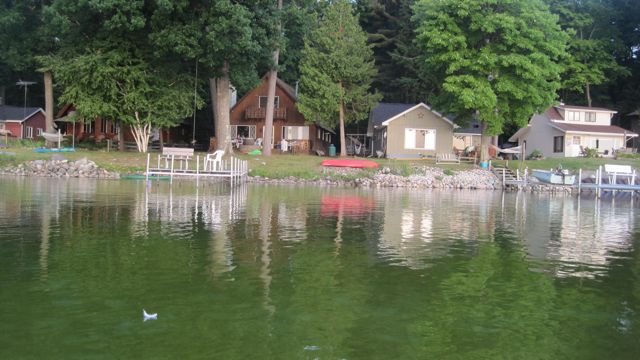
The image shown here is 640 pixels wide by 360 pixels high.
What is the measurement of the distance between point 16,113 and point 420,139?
4336cm

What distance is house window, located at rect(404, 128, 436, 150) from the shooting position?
5347 centimetres

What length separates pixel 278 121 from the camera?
58.4 m

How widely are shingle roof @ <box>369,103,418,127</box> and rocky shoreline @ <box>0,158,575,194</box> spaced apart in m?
13.4

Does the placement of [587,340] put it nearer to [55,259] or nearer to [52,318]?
[52,318]

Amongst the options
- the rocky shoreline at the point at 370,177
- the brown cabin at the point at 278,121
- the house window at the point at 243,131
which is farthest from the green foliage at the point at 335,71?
the rocky shoreline at the point at 370,177

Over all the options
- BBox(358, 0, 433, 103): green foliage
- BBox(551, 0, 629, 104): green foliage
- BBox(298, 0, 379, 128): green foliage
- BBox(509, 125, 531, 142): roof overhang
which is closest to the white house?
BBox(509, 125, 531, 142): roof overhang

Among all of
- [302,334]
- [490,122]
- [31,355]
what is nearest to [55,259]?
[31,355]

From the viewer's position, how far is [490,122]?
152 feet

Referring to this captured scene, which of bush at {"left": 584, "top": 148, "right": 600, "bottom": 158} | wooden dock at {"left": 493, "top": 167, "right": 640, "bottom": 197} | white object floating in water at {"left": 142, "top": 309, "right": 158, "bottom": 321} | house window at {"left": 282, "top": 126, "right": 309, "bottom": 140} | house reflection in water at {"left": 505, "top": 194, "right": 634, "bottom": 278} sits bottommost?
white object floating in water at {"left": 142, "top": 309, "right": 158, "bottom": 321}

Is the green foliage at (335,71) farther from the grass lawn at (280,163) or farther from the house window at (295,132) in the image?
the grass lawn at (280,163)

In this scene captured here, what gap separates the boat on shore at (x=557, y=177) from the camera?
138ft

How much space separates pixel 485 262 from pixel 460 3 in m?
36.0

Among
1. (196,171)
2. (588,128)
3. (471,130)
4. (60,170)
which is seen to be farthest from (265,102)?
(588,128)

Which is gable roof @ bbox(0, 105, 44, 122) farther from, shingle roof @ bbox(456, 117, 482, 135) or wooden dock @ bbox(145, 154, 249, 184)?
shingle roof @ bbox(456, 117, 482, 135)
